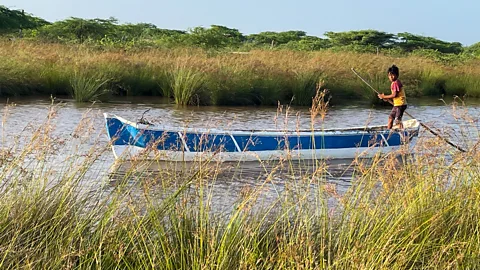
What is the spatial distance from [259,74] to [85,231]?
17.6 meters

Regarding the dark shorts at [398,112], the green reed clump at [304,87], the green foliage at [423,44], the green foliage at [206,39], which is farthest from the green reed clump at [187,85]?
the green foliage at [423,44]

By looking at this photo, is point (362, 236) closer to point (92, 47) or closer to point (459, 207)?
point (459, 207)

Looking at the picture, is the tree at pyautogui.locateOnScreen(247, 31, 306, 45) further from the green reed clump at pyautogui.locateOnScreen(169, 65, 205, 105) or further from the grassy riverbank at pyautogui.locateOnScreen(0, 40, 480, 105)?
the green reed clump at pyautogui.locateOnScreen(169, 65, 205, 105)

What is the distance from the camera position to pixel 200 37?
40.4 m

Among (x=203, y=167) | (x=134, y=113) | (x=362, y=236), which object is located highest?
(x=203, y=167)

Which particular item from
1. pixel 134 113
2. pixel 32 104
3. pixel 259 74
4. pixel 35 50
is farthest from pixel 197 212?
pixel 35 50

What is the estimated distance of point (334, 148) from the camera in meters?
12.1

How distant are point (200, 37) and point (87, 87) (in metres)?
22.0

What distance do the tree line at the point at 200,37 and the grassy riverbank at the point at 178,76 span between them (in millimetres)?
7857

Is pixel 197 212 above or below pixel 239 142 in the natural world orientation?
above

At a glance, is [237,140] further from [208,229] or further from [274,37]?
[274,37]

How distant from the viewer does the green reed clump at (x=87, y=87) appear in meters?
18.8

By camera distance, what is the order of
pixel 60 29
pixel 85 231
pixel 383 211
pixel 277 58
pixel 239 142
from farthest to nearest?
1. pixel 60 29
2. pixel 277 58
3. pixel 239 142
4. pixel 383 211
5. pixel 85 231

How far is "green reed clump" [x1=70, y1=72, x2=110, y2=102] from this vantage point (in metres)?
18.8
